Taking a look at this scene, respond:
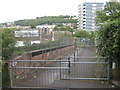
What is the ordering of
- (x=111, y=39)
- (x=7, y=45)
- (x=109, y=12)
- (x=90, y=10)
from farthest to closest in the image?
1. (x=90, y=10)
2. (x=109, y=12)
3. (x=7, y=45)
4. (x=111, y=39)

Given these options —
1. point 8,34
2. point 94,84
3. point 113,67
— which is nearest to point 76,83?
point 94,84

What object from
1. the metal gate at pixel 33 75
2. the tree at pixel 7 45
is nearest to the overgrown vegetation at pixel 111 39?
the metal gate at pixel 33 75

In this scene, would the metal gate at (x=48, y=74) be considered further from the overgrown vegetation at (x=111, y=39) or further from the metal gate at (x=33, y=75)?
the overgrown vegetation at (x=111, y=39)

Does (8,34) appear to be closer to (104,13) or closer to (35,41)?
(35,41)

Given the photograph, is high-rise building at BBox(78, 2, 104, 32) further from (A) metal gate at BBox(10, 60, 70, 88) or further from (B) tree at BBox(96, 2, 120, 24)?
(A) metal gate at BBox(10, 60, 70, 88)

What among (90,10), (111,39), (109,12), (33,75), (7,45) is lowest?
(33,75)

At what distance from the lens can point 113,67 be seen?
4.16m

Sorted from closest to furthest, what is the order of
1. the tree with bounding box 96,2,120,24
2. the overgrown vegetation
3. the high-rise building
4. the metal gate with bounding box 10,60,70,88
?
the overgrown vegetation < the metal gate with bounding box 10,60,70,88 < the tree with bounding box 96,2,120,24 < the high-rise building

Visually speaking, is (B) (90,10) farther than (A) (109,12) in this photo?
Yes

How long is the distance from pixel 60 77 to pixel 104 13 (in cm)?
428

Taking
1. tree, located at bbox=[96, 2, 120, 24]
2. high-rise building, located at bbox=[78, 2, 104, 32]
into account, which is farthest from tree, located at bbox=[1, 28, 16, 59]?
high-rise building, located at bbox=[78, 2, 104, 32]

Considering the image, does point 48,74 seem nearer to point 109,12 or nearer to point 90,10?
point 109,12

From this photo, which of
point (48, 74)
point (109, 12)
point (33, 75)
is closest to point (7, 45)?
point (33, 75)

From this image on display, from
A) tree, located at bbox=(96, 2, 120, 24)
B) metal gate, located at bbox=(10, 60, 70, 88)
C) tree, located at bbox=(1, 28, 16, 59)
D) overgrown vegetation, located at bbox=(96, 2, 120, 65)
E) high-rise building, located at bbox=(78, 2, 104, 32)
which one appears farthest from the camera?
high-rise building, located at bbox=(78, 2, 104, 32)
